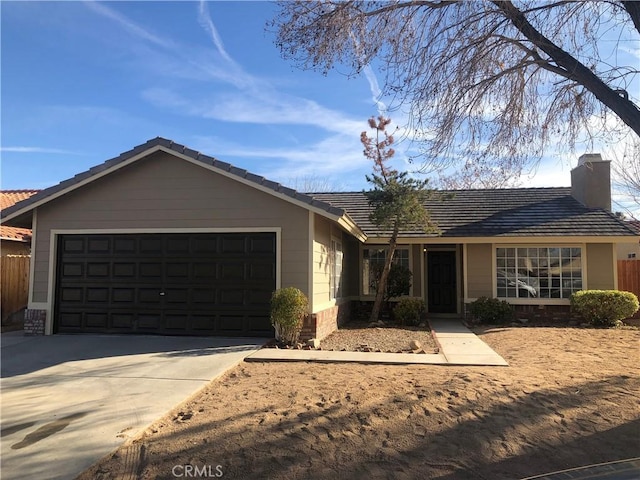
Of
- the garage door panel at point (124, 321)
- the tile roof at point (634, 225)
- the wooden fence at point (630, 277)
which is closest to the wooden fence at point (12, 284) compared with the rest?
the garage door panel at point (124, 321)

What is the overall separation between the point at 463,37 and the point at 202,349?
23.3 feet

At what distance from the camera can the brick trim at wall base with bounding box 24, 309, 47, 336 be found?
10898mm

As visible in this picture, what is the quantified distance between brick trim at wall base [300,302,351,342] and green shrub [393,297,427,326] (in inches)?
63.3

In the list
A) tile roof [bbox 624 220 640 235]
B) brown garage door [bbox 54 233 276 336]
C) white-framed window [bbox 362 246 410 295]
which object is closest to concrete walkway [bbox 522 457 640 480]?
brown garage door [bbox 54 233 276 336]

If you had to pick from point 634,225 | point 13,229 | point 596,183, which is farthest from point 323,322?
point 634,225

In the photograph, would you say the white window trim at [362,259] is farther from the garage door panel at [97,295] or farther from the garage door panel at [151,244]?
the garage door panel at [97,295]

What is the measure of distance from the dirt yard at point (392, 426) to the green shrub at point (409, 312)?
6.33 m

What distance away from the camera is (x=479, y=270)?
602 inches

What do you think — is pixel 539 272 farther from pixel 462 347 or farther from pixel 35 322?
pixel 35 322

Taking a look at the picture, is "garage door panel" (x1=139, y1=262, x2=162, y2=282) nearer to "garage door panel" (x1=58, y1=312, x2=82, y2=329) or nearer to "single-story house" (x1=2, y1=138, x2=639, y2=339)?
"single-story house" (x1=2, y1=138, x2=639, y2=339)

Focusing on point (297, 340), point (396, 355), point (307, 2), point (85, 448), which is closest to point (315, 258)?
point (297, 340)

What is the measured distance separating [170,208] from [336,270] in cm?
484

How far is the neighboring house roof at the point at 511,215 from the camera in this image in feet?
48.7

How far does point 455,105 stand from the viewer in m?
8.05
